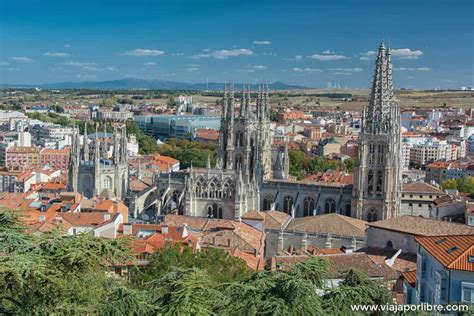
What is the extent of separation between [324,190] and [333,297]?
138 feet

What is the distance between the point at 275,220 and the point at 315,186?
8.61 metres

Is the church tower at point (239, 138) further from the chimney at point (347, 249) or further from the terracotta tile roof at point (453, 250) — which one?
the terracotta tile roof at point (453, 250)

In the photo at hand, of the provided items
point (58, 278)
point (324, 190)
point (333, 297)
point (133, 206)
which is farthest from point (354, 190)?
point (58, 278)

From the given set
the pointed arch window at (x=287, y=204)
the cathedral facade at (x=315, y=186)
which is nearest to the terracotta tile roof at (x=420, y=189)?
the cathedral facade at (x=315, y=186)

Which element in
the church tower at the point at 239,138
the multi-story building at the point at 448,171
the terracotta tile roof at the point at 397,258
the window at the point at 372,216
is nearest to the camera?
the terracotta tile roof at the point at 397,258

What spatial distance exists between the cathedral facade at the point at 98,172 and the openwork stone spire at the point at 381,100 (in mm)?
23340

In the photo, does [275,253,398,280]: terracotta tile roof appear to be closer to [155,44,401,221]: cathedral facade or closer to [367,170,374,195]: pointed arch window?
[155,44,401,221]: cathedral facade

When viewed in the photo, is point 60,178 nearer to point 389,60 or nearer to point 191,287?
point 389,60

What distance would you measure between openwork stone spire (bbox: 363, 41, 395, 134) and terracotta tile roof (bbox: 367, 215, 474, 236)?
49.9 feet

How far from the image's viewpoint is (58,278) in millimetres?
16812

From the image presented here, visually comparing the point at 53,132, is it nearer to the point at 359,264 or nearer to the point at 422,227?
the point at 422,227

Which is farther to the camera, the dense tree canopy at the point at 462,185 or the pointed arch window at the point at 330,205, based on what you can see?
the dense tree canopy at the point at 462,185

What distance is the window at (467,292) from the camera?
23406mm

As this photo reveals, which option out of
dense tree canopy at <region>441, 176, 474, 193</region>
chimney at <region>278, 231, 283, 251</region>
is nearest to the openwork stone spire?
chimney at <region>278, 231, 283, 251</region>
